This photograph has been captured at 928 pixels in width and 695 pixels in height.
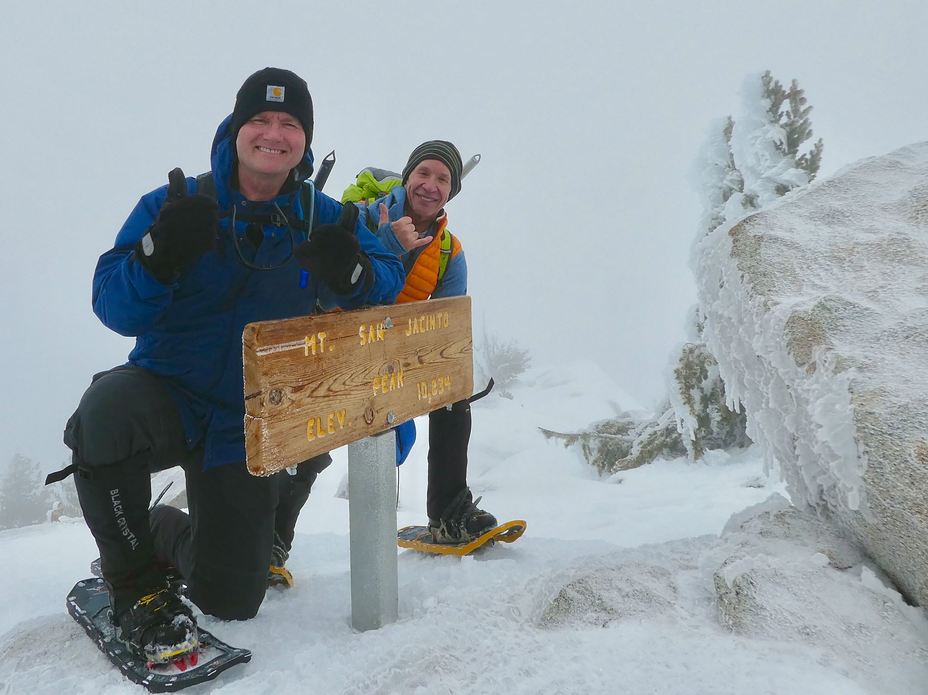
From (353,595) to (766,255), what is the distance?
2511 millimetres

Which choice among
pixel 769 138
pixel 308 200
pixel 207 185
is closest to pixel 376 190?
pixel 308 200

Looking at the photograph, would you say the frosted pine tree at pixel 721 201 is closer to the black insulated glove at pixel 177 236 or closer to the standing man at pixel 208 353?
the standing man at pixel 208 353

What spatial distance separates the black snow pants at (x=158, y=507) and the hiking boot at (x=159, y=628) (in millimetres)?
76

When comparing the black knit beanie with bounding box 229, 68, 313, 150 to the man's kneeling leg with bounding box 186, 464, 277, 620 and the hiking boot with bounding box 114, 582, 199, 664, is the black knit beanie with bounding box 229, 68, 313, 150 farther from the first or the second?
the hiking boot with bounding box 114, 582, 199, 664

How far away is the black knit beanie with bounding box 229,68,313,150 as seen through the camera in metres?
2.51

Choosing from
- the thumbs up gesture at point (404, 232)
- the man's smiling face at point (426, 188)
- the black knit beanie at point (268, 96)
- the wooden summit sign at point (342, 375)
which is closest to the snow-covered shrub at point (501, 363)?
the man's smiling face at point (426, 188)

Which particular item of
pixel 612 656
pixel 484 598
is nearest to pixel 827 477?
pixel 612 656

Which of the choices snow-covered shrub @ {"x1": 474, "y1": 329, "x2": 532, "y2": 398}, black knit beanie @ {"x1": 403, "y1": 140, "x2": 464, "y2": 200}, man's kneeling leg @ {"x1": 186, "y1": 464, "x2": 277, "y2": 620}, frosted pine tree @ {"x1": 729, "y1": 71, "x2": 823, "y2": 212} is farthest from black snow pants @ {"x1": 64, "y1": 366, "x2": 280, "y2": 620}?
snow-covered shrub @ {"x1": 474, "y1": 329, "x2": 532, "y2": 398}

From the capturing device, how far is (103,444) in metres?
2.24

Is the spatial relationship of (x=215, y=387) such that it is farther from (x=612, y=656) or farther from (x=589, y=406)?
(x=589, y=406)

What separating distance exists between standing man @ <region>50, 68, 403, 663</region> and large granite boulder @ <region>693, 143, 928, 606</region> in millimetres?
1774

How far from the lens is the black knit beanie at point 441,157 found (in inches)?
140

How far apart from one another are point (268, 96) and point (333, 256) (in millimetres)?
802

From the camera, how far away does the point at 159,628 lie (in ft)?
7.08
